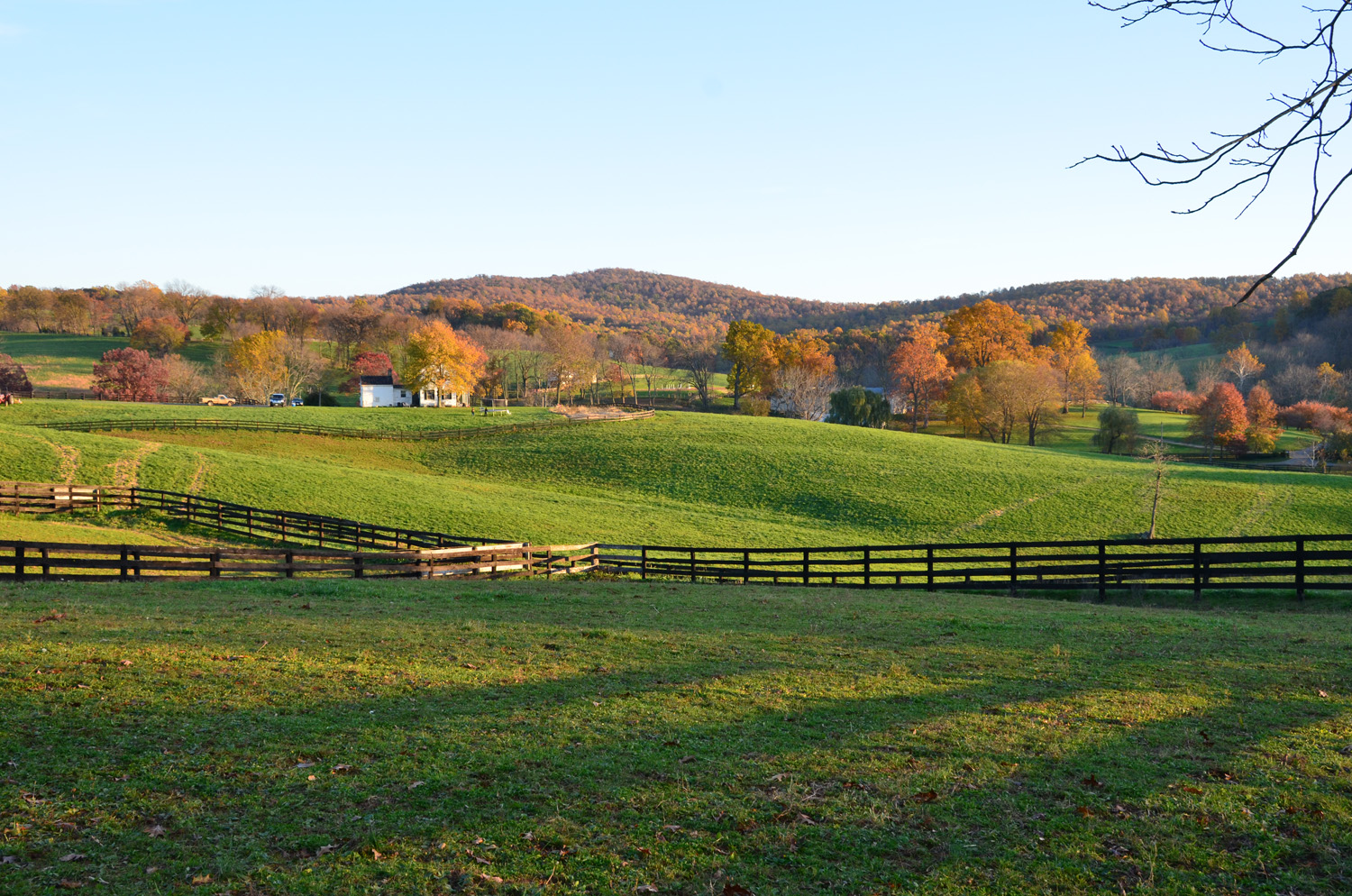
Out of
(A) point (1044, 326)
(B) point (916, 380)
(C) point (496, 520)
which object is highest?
(A) point (1044, 326)

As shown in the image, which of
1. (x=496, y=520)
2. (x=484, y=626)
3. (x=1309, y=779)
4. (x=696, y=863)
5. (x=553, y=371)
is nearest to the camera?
(x=696, y=863)

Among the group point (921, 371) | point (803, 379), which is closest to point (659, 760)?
point (921, 371)

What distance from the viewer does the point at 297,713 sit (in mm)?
7527

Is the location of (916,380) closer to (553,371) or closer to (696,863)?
(553,371)

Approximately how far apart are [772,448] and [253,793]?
156 feet

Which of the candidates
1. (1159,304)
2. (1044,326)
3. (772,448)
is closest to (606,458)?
(772,448)

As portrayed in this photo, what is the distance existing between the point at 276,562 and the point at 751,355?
84672mm

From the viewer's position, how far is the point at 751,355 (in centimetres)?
9925

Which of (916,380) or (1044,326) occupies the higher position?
(1044,326)

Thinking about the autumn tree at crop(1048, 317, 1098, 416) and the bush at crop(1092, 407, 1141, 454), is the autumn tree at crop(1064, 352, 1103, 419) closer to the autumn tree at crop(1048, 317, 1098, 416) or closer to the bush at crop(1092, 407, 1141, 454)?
the autumn tree at crop(1048, 317, 1098, 416)

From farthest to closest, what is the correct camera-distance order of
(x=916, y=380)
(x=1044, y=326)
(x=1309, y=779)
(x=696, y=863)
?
(x=1044, y=326) → (x=916, y=380) → (x=1309, y=779) → (x=696, y=863)

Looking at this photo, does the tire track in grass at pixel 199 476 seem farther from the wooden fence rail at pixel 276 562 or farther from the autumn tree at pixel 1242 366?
the autumn tree at pixel 1242 366

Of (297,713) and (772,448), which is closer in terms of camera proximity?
(297,713)

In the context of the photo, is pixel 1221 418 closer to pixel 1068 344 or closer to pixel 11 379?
pixel 1068 344
